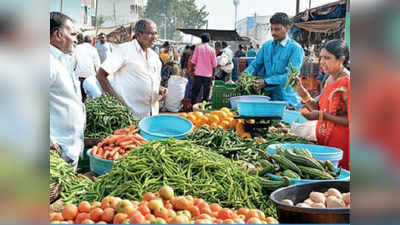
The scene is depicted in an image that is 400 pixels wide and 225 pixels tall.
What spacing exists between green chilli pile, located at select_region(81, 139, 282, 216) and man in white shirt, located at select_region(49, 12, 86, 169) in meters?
0.78

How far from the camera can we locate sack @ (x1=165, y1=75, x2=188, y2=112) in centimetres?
1052

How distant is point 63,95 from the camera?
2902mm

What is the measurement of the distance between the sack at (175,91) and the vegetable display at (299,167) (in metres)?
7.86

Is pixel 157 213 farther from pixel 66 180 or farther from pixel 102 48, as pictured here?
pixel 102 48

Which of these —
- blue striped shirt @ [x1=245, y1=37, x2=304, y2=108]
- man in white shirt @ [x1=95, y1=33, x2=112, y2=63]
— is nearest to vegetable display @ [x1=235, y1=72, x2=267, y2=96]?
blue striped shirt @ [x1=245, y1=37, x2=304, y2=108]

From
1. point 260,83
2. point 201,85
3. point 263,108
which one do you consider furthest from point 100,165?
point 201,85

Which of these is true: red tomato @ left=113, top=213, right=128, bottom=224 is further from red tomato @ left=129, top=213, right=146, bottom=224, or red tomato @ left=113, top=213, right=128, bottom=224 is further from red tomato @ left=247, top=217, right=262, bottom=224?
red tomato @ left=247, top=217, right=262, bottom=224

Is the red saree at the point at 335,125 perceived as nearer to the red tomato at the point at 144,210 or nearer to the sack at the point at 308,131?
the sack at the point at 308,131

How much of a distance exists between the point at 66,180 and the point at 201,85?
7.68 meters

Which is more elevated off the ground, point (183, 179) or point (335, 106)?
point (335, 106)

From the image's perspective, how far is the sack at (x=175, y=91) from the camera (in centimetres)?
1052

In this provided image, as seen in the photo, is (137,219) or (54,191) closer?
(137,219)
